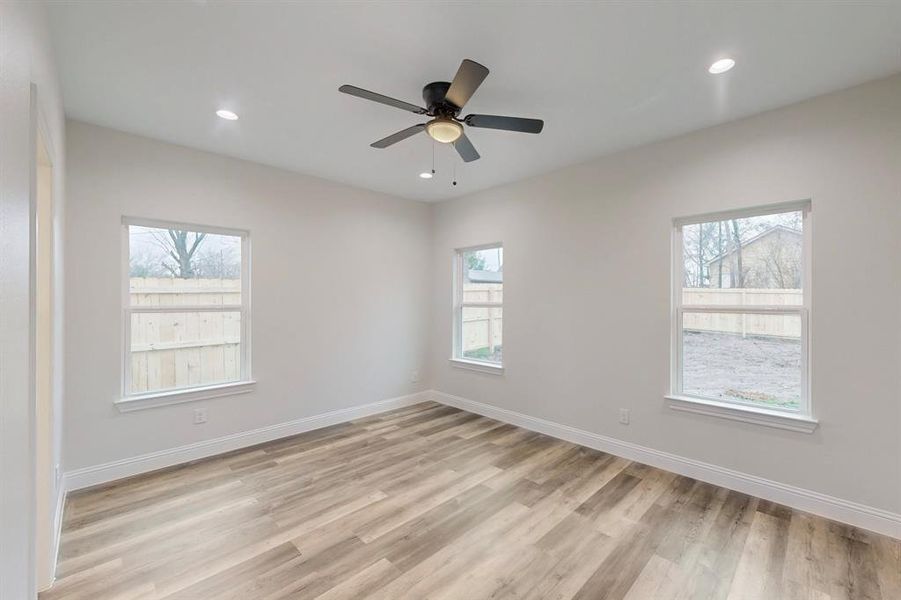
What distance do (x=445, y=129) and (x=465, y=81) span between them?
0.40 metres

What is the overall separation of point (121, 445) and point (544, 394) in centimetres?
373

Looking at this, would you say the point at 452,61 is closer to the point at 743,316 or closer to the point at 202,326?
the point at 743,316

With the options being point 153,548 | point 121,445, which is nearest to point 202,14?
point 153,548

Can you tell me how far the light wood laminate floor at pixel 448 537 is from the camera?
1.95 metres

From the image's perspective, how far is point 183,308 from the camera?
342cm

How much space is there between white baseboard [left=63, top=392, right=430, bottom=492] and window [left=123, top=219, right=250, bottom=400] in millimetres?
515

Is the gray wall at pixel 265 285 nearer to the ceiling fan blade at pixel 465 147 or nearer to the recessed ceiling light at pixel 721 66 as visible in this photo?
the ceiling fan blade at pixel 465 147

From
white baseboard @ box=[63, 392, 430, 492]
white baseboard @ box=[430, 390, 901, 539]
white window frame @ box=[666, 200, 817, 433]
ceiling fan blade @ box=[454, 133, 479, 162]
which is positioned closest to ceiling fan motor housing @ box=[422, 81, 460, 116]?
ceiling fan blade @ box=[454, 133, 479, 162]

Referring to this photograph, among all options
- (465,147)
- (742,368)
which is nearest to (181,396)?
(465,147)

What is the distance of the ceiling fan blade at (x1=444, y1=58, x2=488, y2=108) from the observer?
1.84 meters

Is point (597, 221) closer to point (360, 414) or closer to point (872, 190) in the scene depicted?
point (872, 190)

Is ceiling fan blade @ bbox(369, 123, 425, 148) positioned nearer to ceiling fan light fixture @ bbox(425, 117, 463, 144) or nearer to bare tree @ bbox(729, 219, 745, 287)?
ceiling fan light fixture @ bbox(425, 117, 463, 144)

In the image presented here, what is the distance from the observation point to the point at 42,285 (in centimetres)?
198

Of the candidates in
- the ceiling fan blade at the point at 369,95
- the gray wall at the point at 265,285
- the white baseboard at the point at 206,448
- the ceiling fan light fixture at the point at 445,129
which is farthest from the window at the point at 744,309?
the white baseboard at the point at 206,448
